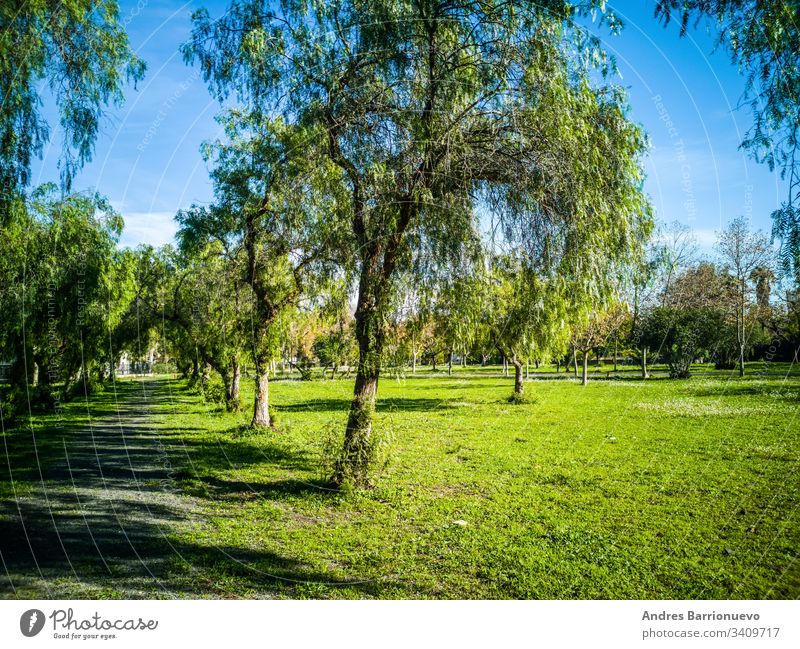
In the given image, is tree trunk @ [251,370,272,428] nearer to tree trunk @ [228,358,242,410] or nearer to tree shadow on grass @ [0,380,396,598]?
tree shadow on grass @ [0,380,396,598]

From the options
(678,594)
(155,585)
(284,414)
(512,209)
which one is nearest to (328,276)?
(512,209)

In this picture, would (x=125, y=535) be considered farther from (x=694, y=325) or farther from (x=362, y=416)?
(x=694, y=325)

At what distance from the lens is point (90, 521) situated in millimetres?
7488

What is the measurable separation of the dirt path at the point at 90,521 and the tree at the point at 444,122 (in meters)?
3.75

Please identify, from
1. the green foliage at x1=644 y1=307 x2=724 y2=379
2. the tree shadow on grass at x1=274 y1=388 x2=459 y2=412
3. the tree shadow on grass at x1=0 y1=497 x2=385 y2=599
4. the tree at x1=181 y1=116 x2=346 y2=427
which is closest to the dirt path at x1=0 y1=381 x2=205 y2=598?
→ the tree shadow on grass at x1=0 y1=497 x2=385 y2=599

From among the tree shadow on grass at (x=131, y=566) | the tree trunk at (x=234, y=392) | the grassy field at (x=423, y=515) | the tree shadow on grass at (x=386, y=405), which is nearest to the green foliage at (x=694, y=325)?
the grassy field at (x=423, y=515)

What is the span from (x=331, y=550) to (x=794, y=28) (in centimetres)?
849

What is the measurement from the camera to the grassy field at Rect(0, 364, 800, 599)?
5406mm

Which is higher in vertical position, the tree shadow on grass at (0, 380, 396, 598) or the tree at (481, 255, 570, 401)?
the tree at (481, 255, 570, 401)

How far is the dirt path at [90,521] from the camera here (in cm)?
534

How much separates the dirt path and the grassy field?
4cm

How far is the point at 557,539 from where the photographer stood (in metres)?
6.64

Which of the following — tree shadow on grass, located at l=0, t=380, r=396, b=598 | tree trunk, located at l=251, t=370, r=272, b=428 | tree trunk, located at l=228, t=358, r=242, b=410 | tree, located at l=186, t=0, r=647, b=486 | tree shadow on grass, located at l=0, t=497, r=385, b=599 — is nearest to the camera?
tree shadow on grass, located at l=0, t=497, r=385, b=599

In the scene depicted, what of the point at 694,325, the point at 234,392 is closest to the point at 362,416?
the point at 694,325
